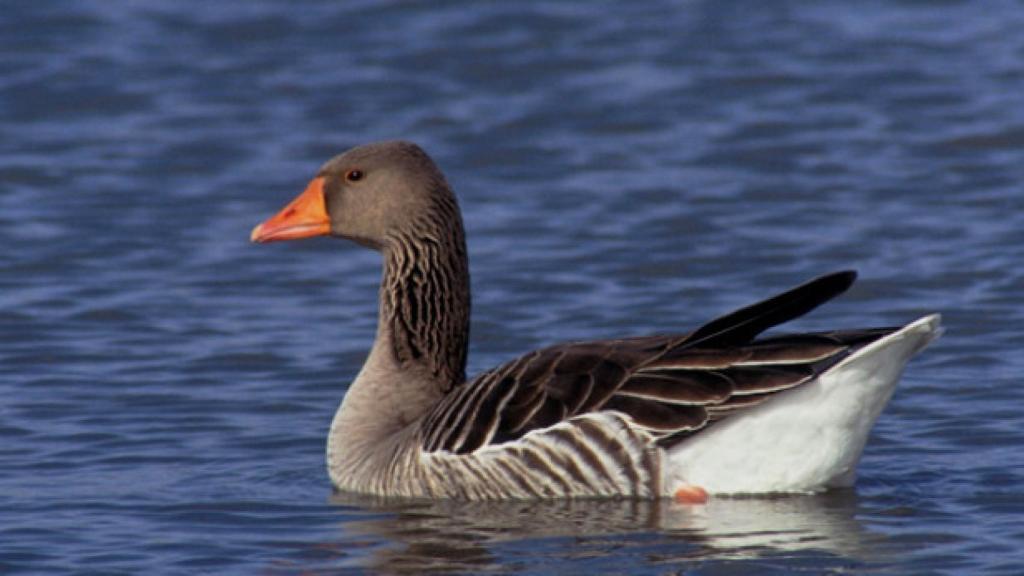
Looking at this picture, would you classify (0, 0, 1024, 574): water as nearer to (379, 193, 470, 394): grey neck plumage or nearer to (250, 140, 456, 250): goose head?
(379, 193, 470, 394): grey neck plumage

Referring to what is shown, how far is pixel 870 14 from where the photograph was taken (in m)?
22.1

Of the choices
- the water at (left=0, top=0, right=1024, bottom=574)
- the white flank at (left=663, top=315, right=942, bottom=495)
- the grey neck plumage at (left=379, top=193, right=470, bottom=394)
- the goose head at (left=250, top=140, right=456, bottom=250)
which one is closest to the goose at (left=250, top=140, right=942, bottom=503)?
the white flank at (left=663, top=315, right=942, bottom=495)

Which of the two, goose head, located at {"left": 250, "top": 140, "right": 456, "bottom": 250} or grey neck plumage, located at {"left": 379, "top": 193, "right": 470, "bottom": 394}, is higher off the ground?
goose head, located at {"left": 250, "top": 140, "right": 456, "bottom": 250}

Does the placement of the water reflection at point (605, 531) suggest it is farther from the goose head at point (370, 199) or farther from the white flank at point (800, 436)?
the goose head at point (370, 199)

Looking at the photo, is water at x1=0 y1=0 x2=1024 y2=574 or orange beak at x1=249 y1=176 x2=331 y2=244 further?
orange beak at x1=249 y1=176 x2=331 y2=244

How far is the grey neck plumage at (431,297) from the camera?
35.8 feet

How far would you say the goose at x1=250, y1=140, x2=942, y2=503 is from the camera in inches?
373

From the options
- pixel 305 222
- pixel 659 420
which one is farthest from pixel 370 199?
pixel 659 420

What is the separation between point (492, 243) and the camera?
1565cm

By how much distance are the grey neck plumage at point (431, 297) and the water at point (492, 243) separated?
0.78 metres

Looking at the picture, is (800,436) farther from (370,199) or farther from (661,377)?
(370,199)

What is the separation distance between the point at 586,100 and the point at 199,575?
11.1 m

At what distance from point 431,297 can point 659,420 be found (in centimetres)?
177

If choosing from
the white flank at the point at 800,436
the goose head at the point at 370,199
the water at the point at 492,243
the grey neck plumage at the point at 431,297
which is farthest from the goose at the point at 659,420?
the goose head at the point at 370,199
